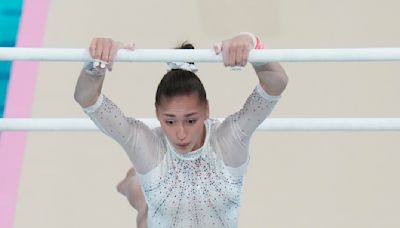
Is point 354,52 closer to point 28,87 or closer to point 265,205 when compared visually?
point 265,205

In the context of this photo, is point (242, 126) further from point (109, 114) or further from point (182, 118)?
point (109, 114)

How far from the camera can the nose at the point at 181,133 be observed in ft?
5.20

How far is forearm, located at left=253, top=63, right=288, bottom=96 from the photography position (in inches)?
61.8

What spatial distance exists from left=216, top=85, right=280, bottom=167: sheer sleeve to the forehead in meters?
0.08

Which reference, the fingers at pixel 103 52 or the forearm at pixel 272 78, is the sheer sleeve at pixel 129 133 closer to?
the fingers at pixel 103 52

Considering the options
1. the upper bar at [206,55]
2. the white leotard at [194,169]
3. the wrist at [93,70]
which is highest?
the upper bar at [206,55]

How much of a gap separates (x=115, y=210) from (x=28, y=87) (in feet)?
2.22

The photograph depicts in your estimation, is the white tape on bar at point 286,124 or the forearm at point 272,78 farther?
the white tape on bar at point 286,124

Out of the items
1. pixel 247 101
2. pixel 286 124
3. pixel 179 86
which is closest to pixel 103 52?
pixel 179 86

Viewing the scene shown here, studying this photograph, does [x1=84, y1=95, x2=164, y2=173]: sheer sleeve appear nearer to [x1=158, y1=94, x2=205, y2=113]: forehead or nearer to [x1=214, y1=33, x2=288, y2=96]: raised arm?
[x1=158, y1=94, x2=205, y2=113]: forehead

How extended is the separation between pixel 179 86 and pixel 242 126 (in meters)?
0.14

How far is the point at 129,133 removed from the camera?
5.36ft

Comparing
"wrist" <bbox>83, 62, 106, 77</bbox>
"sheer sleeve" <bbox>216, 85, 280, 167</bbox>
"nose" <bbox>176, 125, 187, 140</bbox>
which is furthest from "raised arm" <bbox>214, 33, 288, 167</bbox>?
"wrist" <bbox>83, 62, 106, 77</bbox>

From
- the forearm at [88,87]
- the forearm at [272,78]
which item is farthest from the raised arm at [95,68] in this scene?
the forearm at [272,78]
